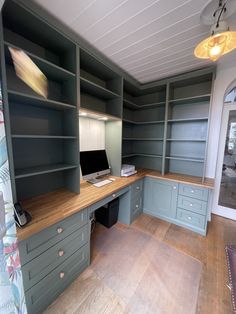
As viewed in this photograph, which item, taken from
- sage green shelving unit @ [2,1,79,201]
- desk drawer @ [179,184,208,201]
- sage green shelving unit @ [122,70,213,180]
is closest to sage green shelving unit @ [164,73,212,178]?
sage green shelving unit @ [122,70,213,180]

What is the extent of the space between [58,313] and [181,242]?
5.54 feet

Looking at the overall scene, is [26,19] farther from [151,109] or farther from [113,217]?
[113,217]

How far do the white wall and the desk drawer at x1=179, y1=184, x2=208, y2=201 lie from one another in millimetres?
1555

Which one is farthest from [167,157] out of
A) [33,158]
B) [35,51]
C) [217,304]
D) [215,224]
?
[35,51]

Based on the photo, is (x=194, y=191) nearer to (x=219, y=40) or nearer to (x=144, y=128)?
(x=144, y=128)

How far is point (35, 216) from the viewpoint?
3.92 ft

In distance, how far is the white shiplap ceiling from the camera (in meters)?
1.16

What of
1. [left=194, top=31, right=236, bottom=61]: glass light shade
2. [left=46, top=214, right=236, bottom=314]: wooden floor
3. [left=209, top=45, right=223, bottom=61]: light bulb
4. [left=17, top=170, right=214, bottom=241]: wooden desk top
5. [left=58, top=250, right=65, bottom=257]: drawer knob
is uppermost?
[left=194, top=31, right=236, bottom=61]: glass light shade

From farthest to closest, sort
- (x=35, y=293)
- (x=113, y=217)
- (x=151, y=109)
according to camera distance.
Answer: (x=151, y=109) < (x=113, y=217) < (x=35, y=293)

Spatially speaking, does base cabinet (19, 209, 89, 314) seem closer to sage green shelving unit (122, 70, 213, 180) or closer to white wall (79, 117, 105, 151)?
white wall (79, 117, 105, 151)

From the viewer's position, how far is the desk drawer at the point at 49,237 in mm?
1027

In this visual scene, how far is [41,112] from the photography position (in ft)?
5.18

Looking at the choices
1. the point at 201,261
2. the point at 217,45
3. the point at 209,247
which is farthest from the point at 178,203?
the point at 217,45

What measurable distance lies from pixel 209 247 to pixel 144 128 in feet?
7.75
